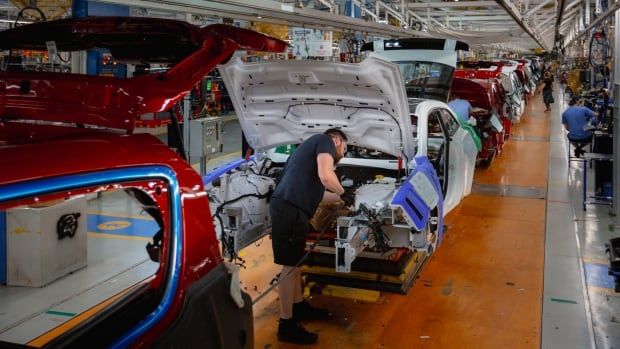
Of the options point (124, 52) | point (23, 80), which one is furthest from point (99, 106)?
point (124, 52)

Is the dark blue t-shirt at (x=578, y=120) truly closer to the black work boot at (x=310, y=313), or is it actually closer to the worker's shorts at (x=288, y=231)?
the black work boot at (x=310, y=313)

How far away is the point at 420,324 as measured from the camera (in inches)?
180

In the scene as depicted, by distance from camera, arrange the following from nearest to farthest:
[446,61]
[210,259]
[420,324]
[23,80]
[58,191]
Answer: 1. [58,191]
2. [210,259]
3. [23,80]
4. [420,324]
5. [446,61]

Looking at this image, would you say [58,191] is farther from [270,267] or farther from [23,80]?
[270,267]

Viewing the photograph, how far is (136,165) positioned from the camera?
6.29ft

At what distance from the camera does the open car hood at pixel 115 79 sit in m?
2.18

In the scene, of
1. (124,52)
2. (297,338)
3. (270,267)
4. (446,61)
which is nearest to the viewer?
(124,52)

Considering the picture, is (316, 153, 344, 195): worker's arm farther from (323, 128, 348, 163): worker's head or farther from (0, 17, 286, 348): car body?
(0, 17, 286, 348): car body

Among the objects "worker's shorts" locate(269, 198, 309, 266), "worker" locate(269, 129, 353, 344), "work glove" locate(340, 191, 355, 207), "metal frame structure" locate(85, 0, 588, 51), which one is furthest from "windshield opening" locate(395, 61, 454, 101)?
"worker's shorts" locate(269, 198, 309, 266)

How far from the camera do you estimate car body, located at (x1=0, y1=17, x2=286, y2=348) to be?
1751 mm

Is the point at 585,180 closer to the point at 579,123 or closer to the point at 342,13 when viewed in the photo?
the point at 579,123

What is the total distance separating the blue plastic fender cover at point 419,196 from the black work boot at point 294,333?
1.06m

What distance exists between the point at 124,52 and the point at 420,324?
292 centimetres

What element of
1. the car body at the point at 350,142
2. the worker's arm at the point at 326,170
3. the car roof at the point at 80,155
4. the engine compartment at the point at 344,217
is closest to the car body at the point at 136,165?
the car roof at the point at 80,155
